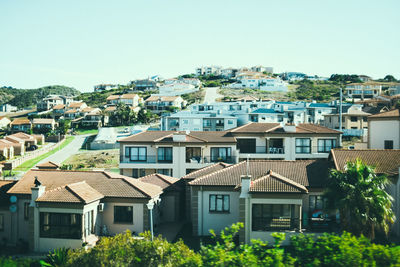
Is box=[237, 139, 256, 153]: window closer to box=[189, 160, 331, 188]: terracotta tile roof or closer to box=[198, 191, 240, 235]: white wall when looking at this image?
box=[189, 160, 331, 188]: terracotta tile roof

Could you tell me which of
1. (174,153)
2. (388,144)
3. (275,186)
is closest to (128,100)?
(174,153)

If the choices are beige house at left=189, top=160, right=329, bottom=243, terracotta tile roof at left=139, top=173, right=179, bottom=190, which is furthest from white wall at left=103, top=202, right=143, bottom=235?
terracotta tile roof at left=139, top=173, right=179, bottom=190

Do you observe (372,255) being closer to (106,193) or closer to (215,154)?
(106,193)

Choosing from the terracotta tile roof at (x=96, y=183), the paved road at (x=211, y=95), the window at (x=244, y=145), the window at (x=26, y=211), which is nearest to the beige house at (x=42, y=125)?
the paved road at (x=211, y=95)

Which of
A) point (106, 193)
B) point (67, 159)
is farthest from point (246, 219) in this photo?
point (67, 159)

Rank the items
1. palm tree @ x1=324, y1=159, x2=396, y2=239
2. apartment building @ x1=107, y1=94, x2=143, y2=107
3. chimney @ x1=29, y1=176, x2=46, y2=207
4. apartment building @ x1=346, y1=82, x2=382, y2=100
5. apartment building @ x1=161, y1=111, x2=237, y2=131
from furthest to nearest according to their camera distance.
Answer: apartment building @ x1=107, y1=94, x2=143, y2=107
apartment building @ x1=346, y1=82, x2=382, y2=100
apartment building @ x1=161, y1=111, x2=237, y2=131
chimney @ x1=29, y1=176, x2=46, y2=207
palm tree @ x1=324, y1=159, x2=396, y2=239

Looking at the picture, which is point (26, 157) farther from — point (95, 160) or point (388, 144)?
point (388, 144)
